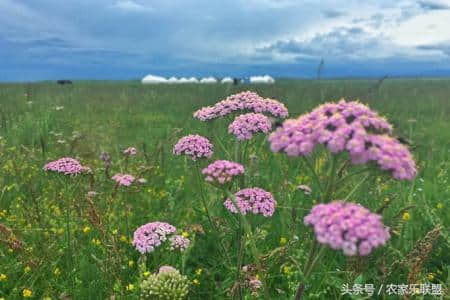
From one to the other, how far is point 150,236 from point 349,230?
210 cm

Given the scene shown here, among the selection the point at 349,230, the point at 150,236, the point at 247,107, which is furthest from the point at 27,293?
the point at 349,230

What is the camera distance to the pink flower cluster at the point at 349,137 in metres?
2.11

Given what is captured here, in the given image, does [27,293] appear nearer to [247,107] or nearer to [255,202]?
[255,202]

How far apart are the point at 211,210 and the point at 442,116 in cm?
1281

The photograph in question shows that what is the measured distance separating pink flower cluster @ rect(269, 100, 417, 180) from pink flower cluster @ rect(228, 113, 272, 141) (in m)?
1.07

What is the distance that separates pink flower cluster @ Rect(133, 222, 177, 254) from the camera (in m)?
3.56

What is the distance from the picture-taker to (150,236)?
3615mm

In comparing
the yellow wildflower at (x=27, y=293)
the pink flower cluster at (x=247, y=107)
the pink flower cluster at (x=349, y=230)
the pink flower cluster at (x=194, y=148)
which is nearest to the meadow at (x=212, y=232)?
the yellow wildflower at (x=27, y=293)

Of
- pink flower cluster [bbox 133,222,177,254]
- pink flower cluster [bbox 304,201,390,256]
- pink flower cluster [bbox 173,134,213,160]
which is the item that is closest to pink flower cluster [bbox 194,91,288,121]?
pink flower cluster [bbox 173,134,213,160]

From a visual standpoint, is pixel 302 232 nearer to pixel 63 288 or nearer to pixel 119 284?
pixel 119 284

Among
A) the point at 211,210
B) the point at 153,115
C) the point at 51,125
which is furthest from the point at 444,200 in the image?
the point at 153,115

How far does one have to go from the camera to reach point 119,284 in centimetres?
364

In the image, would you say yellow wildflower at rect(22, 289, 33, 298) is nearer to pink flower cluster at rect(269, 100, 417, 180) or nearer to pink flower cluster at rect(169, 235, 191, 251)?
pink flower cluster at rect(169, 235, 191, 251)

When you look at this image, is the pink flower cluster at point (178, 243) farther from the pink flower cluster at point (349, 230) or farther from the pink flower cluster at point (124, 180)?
the pink flower cluster at point (349, 230)
